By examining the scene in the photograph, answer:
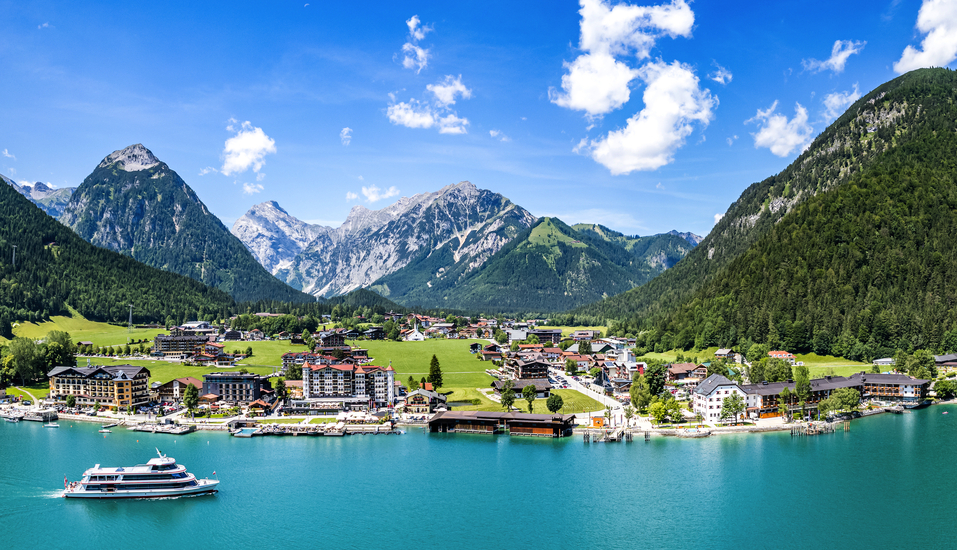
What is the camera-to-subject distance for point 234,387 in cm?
10825

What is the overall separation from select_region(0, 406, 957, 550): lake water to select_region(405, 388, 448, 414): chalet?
1599 centimetres

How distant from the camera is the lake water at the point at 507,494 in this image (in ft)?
177

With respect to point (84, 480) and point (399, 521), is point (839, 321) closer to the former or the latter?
point (399, 521)

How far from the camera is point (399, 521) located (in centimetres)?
5716

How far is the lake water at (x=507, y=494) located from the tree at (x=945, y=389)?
63.9ft

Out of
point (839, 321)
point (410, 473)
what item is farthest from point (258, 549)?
point (839, 321)

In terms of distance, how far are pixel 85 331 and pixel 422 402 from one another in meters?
124

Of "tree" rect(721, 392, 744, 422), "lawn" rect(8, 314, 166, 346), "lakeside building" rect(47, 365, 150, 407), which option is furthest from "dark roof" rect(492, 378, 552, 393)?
"lawn" rect(8, 314, 166, 346)

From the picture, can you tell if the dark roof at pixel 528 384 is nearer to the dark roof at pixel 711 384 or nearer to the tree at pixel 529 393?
the tree at pixel 529 393

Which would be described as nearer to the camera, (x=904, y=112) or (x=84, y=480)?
(x=84, y=480)

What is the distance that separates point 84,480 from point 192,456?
46.1 ft

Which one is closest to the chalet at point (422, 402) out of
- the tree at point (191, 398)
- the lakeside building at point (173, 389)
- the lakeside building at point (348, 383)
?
the lakeside building at point (348, 383)

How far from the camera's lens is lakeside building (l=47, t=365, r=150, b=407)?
106 m

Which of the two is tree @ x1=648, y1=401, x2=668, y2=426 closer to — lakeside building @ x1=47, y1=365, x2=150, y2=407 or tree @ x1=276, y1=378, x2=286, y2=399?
tree @ x1=276, y1=378, x2=286, y2=399
